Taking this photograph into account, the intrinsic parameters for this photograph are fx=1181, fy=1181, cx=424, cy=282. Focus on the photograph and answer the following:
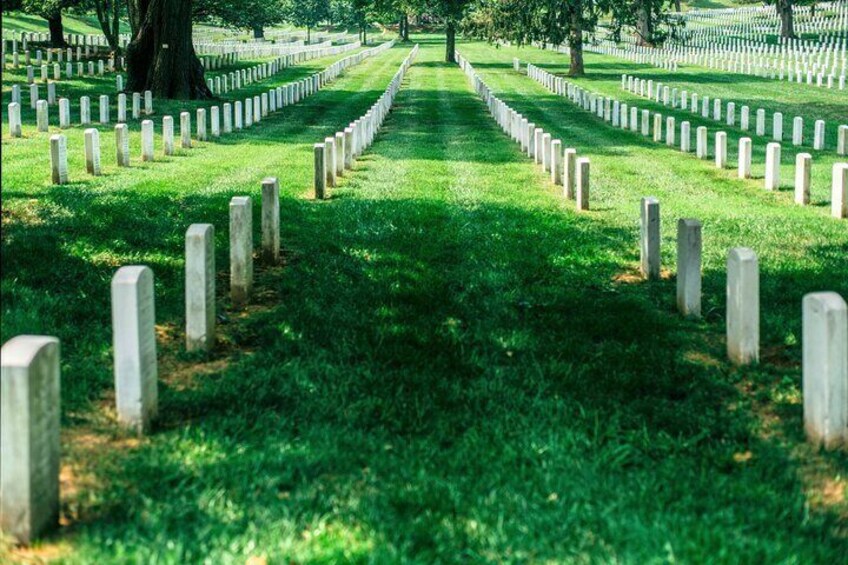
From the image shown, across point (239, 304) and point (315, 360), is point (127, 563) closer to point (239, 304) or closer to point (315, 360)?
point (315, 360)

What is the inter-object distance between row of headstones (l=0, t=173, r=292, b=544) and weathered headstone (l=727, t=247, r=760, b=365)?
3.66 metres

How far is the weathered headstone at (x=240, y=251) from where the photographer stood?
1002cm

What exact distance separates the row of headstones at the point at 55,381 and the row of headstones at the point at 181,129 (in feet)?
27.6

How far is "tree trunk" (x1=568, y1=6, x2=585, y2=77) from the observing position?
2258 inches

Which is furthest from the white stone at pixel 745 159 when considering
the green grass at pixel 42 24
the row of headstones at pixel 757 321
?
the green grass at pixel 42 24

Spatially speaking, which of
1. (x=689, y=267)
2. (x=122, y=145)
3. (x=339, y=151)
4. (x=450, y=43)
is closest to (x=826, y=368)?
(x=689, y=267)

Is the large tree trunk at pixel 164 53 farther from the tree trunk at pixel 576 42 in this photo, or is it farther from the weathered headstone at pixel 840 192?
the tree trunk at pixel 576 42

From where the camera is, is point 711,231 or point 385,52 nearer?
point 711,231

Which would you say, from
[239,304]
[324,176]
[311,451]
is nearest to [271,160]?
[324,176]

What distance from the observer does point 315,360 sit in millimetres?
8328

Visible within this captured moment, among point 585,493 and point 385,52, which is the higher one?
point 385,52

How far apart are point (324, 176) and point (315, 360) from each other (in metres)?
9.41

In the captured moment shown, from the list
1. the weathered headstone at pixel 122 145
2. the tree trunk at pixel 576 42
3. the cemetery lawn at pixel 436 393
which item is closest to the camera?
the cemetery lawn at pixel 436 393

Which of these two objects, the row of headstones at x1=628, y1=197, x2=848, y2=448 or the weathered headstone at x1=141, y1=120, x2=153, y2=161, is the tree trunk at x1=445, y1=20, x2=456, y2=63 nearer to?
the weathered headstone at x1=141, y1=120, x2=153, y2=161
